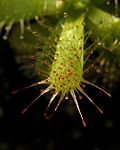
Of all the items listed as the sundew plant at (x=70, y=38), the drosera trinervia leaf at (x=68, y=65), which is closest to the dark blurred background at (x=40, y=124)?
the sundew plant at (x=70, y=38)

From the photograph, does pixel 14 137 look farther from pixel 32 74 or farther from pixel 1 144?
pixel 32 74

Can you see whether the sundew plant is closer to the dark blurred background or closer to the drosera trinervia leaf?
the drosera trinervia leaf

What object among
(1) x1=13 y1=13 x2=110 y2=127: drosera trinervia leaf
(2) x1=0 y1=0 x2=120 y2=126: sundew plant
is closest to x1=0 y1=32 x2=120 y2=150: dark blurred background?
(2) x1=0 y1=0 x2=120 y2=126: sundew plant

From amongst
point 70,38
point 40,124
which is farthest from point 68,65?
point 40,124

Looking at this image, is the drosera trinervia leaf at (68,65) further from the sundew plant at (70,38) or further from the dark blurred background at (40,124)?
the dark blurred background at (40,124)

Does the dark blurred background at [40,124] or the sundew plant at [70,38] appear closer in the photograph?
the sundew plant at [70,38]
